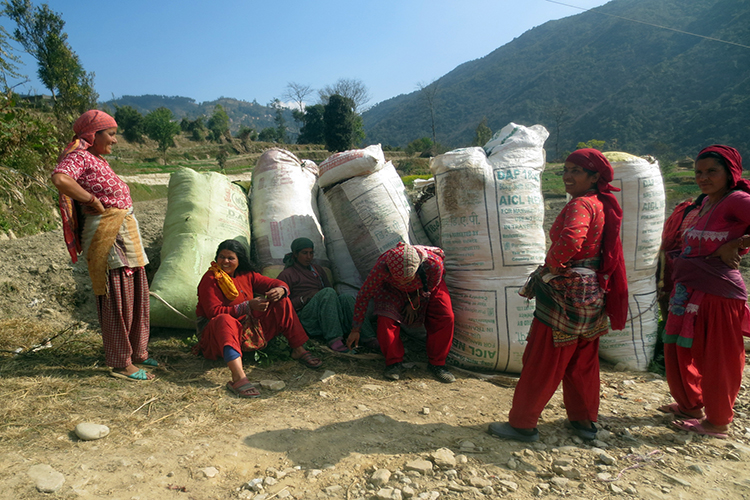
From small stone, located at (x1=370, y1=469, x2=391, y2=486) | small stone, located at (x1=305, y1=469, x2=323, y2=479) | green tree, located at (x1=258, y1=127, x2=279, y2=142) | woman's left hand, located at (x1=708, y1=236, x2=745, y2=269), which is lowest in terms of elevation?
small stone, located at (x1=370, y1=469, x2=391, y2=486)

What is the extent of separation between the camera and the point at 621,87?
53969 millimetres

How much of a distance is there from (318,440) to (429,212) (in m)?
2.26

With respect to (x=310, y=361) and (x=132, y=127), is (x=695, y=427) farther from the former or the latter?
(x=132, y=127)

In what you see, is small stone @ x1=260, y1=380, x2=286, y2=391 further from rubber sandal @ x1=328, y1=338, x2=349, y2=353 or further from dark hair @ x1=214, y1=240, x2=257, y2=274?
dark hair @ x1=214, y1=240, x2=257, y2=274

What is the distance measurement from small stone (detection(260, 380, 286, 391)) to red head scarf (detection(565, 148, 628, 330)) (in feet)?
5.91

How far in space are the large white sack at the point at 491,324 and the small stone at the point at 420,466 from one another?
119cm

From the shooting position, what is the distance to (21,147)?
4691 mm

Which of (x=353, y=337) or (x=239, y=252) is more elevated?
(x=239, y=252)

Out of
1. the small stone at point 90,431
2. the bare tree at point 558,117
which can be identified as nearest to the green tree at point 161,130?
the small stone at point 90,431

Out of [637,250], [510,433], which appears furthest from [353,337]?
[637,250]

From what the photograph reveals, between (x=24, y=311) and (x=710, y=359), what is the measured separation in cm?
446

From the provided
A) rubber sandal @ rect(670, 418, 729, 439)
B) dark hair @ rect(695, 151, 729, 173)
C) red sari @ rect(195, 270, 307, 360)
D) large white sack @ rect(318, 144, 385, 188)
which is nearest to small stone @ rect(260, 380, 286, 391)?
red sari @ rect(195, 270, 307, 360)

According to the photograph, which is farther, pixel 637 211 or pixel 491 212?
pixel 637 211

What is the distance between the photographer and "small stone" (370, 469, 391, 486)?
1.71 metres
